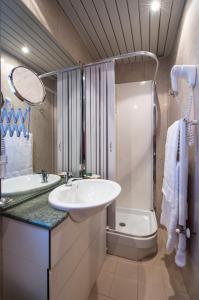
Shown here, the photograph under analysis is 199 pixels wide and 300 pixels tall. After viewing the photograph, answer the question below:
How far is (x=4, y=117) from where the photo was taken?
100 cm

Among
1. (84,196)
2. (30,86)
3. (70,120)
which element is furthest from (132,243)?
(30,86)

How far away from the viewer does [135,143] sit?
2.39m

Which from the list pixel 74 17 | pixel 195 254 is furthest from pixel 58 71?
pixel 195 254

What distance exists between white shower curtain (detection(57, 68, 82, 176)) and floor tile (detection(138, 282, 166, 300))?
1192mm

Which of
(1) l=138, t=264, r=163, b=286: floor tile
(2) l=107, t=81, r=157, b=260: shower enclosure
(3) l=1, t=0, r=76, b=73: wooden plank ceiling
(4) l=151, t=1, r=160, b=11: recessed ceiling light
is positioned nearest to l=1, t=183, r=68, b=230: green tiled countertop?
(3) l=1, t=0, r=76, b=73: wooden plank ceiling

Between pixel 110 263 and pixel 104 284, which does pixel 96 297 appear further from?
pixel 110 263

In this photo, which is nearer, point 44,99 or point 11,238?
point 11,238

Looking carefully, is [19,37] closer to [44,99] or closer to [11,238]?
[44,99]

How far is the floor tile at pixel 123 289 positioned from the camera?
1251mm

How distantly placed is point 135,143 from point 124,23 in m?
1.48

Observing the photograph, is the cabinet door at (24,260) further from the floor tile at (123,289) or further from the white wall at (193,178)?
the white wall at (193,178)

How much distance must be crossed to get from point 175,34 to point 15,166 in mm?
2172

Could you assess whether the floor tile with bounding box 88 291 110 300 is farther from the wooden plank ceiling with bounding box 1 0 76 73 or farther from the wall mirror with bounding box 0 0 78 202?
the wooden plank ceiling with bounding box 1 0 76 73

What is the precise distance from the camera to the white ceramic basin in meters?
1.03
